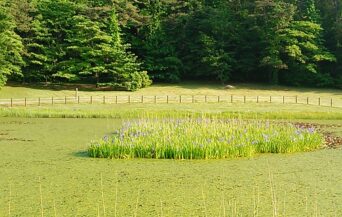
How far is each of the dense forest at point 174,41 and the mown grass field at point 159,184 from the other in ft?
87.9

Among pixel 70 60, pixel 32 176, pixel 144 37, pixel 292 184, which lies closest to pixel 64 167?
pixel 32 176

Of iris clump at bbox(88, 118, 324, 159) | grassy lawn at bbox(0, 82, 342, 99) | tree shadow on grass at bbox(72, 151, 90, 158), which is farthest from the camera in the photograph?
grassy lawn at bbox(0, 82, 342, 99)

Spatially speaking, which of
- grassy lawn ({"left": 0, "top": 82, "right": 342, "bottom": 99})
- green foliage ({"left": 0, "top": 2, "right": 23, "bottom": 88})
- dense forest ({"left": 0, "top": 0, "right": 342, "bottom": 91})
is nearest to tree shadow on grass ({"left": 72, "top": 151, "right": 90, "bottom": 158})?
grassy lawn ({"left": 0, "top": 82, "right": 342, "bottom": 99})

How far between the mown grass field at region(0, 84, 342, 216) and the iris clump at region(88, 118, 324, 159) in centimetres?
44

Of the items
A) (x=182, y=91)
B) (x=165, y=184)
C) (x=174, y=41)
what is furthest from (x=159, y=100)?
(x=165, y=184)

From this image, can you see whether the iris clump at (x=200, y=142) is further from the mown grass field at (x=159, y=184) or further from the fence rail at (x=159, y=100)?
the fence rail at (x=159, y=100)

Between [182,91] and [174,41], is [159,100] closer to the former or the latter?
[182,91]

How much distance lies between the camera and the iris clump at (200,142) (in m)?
13.5

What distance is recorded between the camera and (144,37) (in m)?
49.2

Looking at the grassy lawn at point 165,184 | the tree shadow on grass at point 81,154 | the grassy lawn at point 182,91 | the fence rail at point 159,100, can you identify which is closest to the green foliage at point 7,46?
the grassy lawn at point 182,91

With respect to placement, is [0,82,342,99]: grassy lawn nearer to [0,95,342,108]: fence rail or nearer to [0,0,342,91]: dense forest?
[0,0,342,91]: dense forest

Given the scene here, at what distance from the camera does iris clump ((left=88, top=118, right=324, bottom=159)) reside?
44.2 ft

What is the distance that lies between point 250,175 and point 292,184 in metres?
1.20

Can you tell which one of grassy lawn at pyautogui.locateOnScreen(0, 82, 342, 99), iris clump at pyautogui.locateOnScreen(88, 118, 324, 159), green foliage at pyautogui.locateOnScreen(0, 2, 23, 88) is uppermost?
green foliage at pyautogui.locateOnScreen(0, 2, 23, 88)
